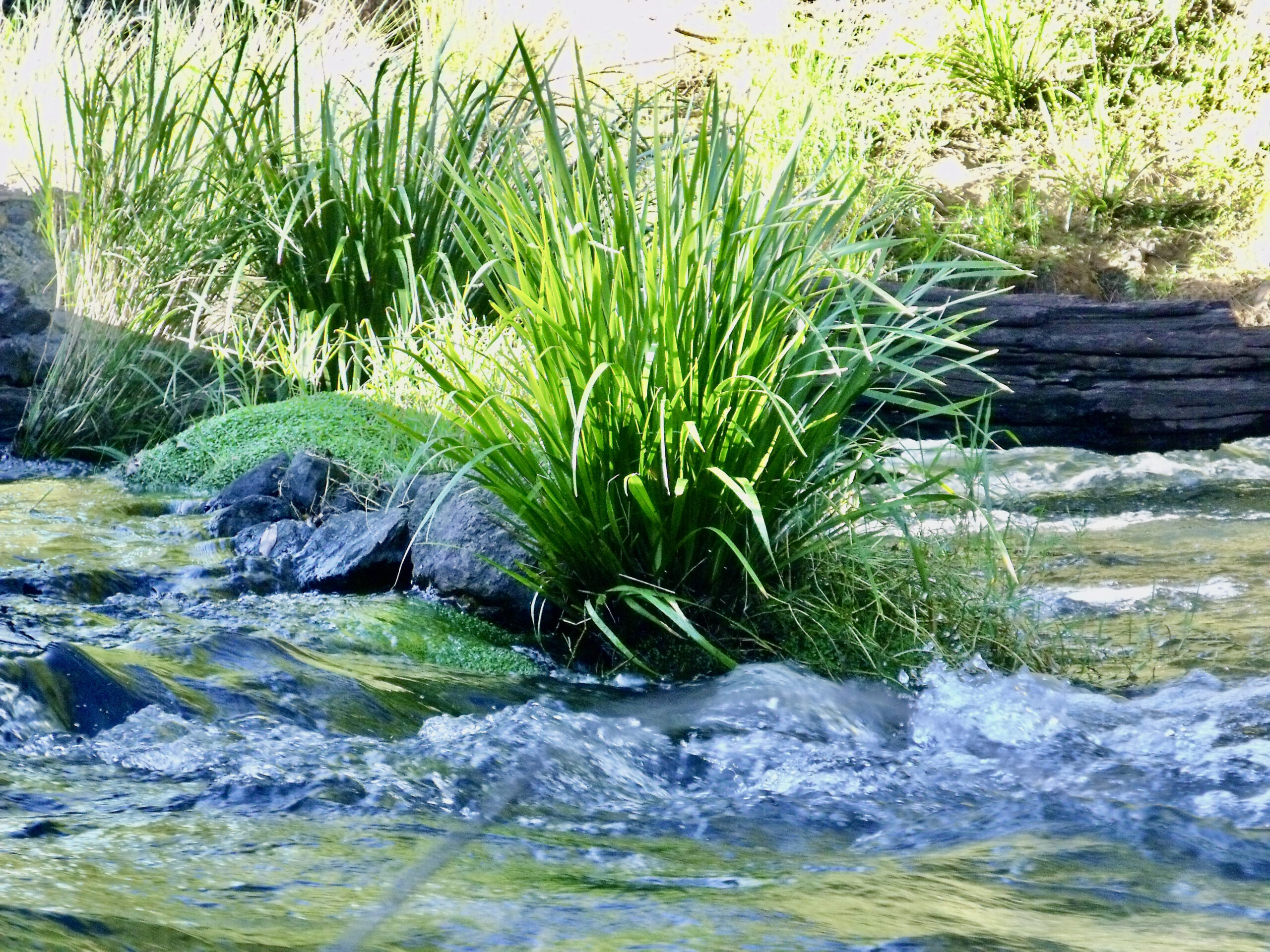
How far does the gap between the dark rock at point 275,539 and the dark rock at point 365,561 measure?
4.0 inches

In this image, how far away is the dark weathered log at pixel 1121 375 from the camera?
5.69 metres

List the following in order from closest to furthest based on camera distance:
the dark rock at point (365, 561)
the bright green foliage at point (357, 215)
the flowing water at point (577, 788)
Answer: the flowing water at point (577, 788) → the dark rock at point (365, 561) → the bright green foliage at point (357, 215)

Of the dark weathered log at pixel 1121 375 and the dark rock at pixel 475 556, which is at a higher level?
the dark weathered log at pixel 1121 375

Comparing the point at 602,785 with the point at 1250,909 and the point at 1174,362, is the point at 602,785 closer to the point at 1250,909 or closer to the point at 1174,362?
the point at 1250,909

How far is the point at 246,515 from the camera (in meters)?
3.94

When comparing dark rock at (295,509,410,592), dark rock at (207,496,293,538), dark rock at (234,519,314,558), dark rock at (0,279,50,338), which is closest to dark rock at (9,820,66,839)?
dark rock at (295,509,410,592)

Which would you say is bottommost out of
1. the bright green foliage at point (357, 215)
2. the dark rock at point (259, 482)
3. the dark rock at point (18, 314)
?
the dark rock at point (259, 482)

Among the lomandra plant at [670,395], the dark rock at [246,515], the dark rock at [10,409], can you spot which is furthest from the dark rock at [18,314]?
the lomandra plant at [670,395]

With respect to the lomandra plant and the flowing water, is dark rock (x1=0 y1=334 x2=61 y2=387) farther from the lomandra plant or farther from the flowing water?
the lomandra plant

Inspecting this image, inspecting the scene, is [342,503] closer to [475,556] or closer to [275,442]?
[275,442]

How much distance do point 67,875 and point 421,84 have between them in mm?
3937

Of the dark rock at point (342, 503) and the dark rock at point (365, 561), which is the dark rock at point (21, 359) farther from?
the dark rock at point (365, 561)

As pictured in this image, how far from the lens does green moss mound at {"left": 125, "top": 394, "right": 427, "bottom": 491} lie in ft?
13.5

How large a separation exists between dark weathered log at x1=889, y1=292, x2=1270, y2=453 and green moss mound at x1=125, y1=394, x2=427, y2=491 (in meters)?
2.61
